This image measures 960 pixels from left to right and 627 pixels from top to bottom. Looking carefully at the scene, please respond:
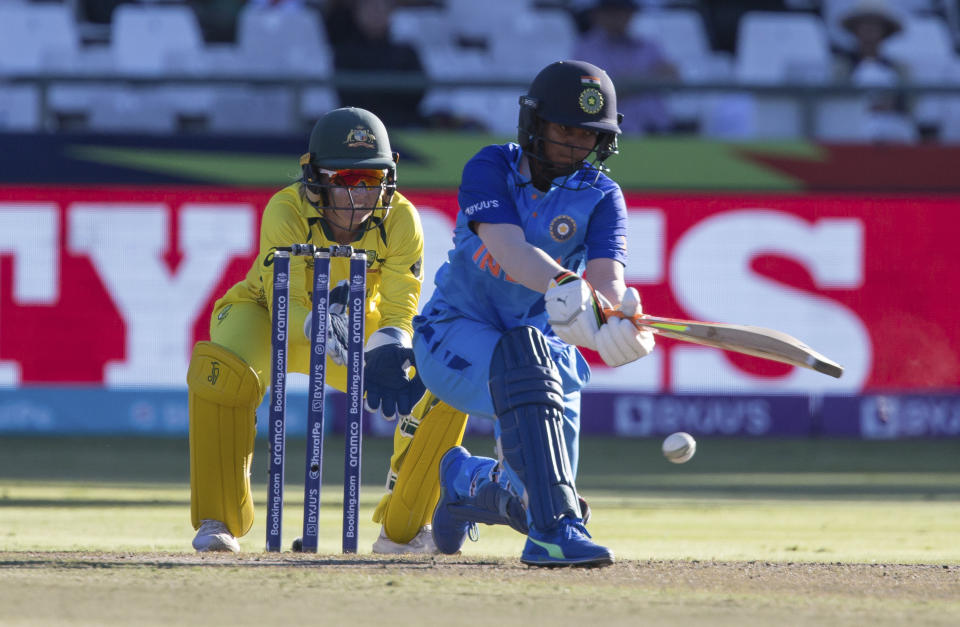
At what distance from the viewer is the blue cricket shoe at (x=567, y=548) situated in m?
4.89

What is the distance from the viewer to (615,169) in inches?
469

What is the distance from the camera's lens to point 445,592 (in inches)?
176

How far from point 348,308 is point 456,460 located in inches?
27.4

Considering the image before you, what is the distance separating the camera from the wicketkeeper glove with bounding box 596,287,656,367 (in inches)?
188

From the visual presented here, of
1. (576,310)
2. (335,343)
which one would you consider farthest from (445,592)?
(335,343)

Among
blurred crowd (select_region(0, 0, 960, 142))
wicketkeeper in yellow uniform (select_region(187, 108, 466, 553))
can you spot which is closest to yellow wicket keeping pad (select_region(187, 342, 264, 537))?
wicketkeeper in yellow uniform (select_region(187, 108, 466, 553))

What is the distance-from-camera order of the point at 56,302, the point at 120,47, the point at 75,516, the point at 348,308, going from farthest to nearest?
the point at 120,47 < the point at 56,302 < the point at 75,516 < the point at 348,308

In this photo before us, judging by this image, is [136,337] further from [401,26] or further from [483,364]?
[483,364]

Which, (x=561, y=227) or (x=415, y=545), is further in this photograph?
(x=415, y=545)

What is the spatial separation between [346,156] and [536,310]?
42.7 inches

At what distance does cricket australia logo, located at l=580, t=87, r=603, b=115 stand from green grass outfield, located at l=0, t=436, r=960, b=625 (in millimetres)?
1556

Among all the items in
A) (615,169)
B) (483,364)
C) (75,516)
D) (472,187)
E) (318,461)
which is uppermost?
(615,169)

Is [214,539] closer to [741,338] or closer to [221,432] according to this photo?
[221,432]

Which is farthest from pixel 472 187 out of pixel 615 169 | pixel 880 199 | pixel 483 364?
pixel 880 199
